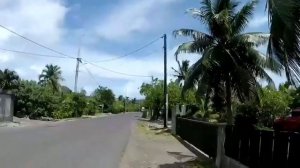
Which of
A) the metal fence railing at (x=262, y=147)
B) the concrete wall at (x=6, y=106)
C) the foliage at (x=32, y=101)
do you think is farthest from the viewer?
the foliage at (x=32, y=101)

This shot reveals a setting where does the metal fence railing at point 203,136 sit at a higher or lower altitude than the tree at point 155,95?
lower

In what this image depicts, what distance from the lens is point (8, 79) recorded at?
213 ft

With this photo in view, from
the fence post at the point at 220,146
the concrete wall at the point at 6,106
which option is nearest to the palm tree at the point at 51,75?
the concrete wall at the point at 6,106

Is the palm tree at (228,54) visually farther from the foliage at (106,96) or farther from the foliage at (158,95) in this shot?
the foliage at (106,96)

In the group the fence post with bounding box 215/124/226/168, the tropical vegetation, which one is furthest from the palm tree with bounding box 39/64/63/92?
the fence post with bounding box 215/124/226/168

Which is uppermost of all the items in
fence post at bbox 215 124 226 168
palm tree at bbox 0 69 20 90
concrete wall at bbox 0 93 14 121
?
palm tree at bbox 0 69 20 90

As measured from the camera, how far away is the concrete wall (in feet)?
151

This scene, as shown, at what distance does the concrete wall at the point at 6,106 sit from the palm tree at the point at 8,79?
13.6m

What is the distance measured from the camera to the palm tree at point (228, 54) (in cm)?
2231

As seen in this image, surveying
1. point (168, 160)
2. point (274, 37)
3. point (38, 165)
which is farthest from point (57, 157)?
point (274, 37)

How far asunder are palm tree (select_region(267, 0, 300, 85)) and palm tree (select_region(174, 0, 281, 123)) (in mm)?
11429

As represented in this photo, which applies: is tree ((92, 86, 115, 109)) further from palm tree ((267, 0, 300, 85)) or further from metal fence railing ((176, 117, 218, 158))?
palm tree ((267, 0, 300, 85))

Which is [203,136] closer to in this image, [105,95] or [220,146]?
[220,146]

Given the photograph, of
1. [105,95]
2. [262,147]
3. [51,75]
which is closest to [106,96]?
[105,95]
